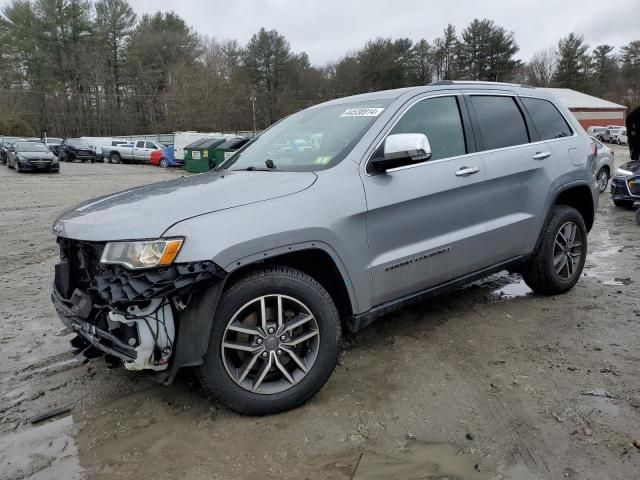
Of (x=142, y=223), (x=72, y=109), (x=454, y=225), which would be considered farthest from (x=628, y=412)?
(x=72, y=109)

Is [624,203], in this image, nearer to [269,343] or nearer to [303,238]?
[303,238]

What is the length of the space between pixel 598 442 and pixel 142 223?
255 cm

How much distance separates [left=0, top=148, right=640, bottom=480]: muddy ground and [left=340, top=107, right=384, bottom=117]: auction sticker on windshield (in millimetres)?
1681

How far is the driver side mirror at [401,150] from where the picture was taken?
3.15 m

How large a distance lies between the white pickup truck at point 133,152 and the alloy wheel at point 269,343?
33885mm

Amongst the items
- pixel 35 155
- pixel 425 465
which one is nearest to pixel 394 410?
pixel 425 465

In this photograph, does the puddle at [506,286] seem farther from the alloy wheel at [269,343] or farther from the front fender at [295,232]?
the alloy wheel at [269,343]

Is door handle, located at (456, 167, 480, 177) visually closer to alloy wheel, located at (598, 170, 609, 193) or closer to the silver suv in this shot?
the silver suv

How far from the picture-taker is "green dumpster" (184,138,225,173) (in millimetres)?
24053

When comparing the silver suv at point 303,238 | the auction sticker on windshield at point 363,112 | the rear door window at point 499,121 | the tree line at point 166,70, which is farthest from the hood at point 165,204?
the tree line at point 166,70

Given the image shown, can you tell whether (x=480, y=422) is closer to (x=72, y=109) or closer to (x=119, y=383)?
(x=119, y=383)

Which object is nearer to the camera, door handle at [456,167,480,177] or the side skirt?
the side skirt

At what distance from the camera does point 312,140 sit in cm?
367

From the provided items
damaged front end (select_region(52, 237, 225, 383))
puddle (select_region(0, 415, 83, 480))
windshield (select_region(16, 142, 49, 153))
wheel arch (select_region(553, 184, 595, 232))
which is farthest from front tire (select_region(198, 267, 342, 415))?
windshield (select_region(16, 142, 49, 153))
